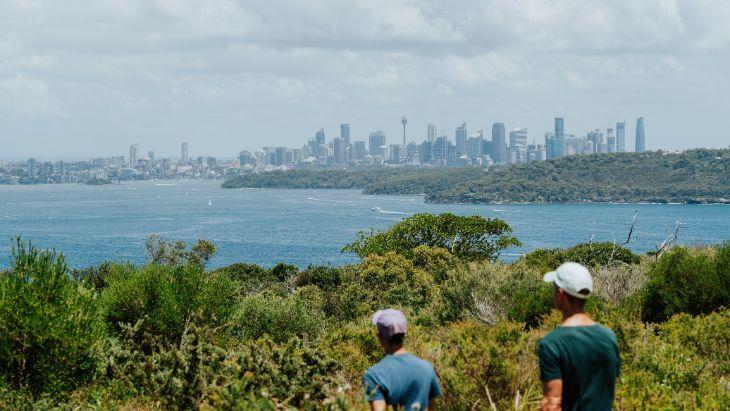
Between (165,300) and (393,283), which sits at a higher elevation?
(165,300)

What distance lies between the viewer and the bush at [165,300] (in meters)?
15.7

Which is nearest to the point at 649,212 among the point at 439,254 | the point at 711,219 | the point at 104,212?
the point at 711,219

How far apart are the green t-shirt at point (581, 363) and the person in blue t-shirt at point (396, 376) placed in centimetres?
78

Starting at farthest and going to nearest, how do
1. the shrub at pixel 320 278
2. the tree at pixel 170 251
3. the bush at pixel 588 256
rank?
1. the tree at pixel 170 251
2. the shrub at pixel 320 278
3. the bush at pixel 588 256

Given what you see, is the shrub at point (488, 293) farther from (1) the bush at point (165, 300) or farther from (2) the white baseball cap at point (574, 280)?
(2) the white baseball cap at point (574, 280)

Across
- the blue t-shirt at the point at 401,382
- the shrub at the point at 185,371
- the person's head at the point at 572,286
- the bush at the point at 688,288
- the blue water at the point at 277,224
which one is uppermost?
the person's head at the point at 572,286

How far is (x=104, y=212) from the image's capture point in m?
140

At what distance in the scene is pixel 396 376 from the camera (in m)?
4.61

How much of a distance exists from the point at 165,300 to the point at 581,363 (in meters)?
12.9

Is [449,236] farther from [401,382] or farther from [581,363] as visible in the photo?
[581,363]

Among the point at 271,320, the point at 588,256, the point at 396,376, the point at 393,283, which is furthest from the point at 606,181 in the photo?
the point at 396,376

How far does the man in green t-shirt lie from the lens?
4.24 meters

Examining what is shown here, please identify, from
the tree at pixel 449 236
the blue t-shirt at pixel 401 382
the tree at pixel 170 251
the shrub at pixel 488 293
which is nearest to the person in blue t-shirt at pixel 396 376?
the blue t-shirt at pixel 401 382

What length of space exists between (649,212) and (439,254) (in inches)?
4305
